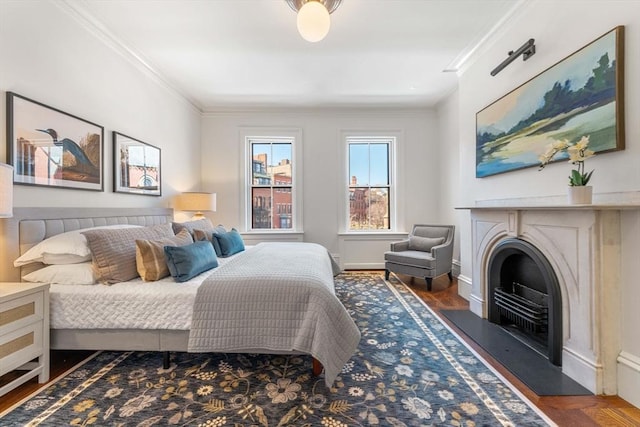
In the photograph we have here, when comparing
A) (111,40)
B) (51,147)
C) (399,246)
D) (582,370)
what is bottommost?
(582,370)

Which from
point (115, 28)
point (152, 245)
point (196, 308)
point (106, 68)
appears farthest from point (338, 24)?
point (196, 308)

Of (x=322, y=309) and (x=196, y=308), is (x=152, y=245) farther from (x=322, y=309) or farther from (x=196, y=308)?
(x=322, y=309)

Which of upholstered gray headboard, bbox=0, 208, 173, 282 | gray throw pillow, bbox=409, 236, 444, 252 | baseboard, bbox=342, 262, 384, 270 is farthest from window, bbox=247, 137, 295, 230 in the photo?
upholstered gray headboard, bbox=0, 208, 173, 282

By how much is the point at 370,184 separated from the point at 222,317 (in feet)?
12.3

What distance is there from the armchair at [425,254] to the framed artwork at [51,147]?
3.54m

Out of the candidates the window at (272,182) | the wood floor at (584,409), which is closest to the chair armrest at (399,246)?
the window at (272,182)

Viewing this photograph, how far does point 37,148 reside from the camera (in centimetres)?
203

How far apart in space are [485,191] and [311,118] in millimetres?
2938

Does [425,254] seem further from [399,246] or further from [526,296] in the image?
[526,296]

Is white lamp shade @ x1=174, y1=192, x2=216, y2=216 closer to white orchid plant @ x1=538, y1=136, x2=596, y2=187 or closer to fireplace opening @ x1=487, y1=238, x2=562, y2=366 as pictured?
fireplace opening @ x1=487, y1=238, x2=562, y2=366

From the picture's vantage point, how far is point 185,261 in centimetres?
199

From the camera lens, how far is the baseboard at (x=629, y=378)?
152cm

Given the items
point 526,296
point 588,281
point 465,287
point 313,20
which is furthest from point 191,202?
point 588,281

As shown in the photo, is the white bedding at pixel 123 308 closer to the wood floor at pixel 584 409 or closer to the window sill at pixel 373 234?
the wood floor at pixel 584 409
